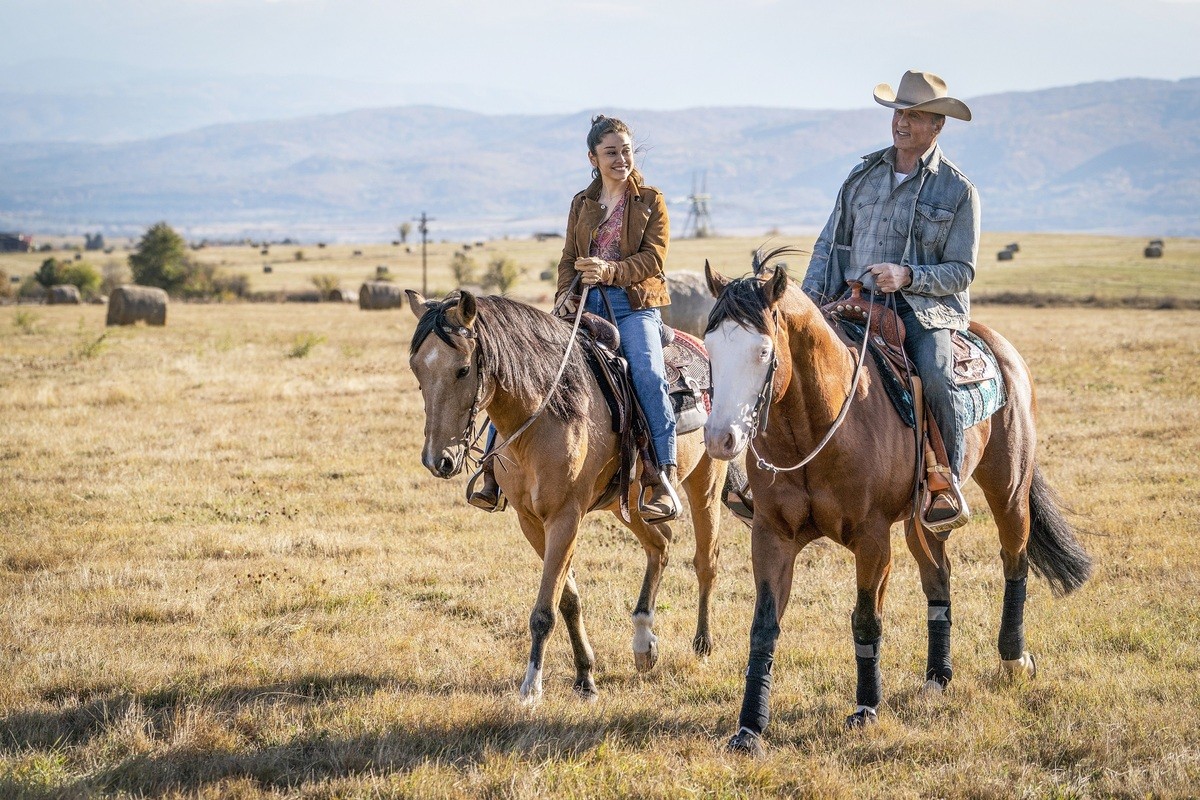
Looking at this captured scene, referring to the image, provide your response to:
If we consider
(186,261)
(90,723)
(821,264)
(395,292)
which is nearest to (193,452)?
(90,723)

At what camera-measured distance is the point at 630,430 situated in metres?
6.67

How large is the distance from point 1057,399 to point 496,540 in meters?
11.2

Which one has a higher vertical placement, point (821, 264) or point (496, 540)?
point (821, 264)

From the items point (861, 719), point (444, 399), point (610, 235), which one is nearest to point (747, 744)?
point (861, 719)

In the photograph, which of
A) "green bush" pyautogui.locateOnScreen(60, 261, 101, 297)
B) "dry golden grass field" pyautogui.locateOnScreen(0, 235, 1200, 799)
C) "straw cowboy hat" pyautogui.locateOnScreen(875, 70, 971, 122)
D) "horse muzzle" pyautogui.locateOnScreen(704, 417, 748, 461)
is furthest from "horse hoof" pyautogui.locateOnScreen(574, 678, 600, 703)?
"green bush" pyautogui.locateOnScreen(60, 261, 101, 297)

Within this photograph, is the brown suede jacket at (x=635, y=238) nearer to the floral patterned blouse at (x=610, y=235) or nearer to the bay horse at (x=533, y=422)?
the floral patterned blouse at (x=610, y=235)

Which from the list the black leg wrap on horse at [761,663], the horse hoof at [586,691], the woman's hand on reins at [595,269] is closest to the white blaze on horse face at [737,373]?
the black leg wrap on horse at [761,663]

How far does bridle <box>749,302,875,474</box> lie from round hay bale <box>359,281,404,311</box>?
1561 inches

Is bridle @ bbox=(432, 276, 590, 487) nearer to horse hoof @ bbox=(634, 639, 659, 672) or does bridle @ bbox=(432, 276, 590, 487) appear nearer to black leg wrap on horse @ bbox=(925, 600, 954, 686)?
horse hoof @ bbox=(634, 639, 659, 672)

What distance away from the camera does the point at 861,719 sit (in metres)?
5.73

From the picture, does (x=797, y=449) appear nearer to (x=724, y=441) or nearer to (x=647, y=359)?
(x=724, y=441)

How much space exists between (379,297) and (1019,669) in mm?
39706

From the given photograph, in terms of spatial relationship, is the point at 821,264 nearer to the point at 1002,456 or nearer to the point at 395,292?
the point at 1002,456

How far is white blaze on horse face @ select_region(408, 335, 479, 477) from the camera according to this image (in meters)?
5.24
